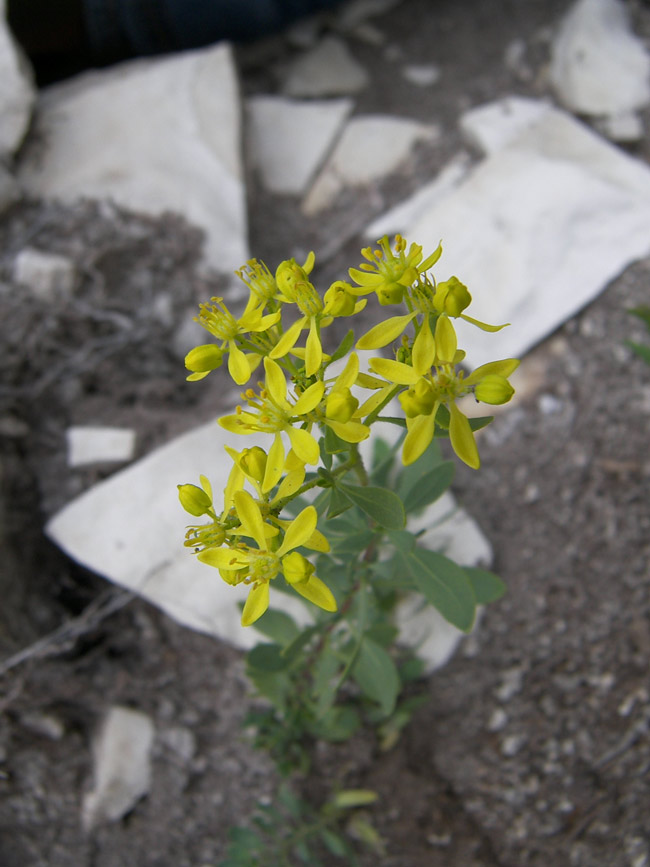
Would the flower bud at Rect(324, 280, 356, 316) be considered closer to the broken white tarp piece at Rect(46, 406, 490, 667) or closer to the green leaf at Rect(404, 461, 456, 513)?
the green leaf at Rect(404, 461, 456, 513)

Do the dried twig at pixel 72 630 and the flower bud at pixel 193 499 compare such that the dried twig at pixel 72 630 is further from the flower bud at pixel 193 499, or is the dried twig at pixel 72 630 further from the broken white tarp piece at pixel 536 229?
the broken white tarp piece at pixel 536 229

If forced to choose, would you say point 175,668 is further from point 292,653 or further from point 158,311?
point 158,311

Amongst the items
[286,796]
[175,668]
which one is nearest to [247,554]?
[286,796]

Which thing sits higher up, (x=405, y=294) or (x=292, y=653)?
(x=405, y=294)

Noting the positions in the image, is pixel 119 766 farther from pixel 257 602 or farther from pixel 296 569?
pixel 296 569

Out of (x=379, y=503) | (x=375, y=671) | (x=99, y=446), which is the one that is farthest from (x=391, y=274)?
(x=99, y=446)

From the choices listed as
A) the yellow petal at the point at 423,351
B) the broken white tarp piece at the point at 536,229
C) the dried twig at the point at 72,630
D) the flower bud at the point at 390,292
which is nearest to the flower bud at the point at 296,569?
the yellow petal at the point at 423,351

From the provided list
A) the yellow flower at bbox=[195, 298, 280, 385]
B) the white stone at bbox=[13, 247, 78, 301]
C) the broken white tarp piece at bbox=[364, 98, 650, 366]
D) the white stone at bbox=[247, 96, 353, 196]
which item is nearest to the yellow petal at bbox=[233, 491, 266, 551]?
the yellow flower at bbox=[195, 298, 280, 385]
